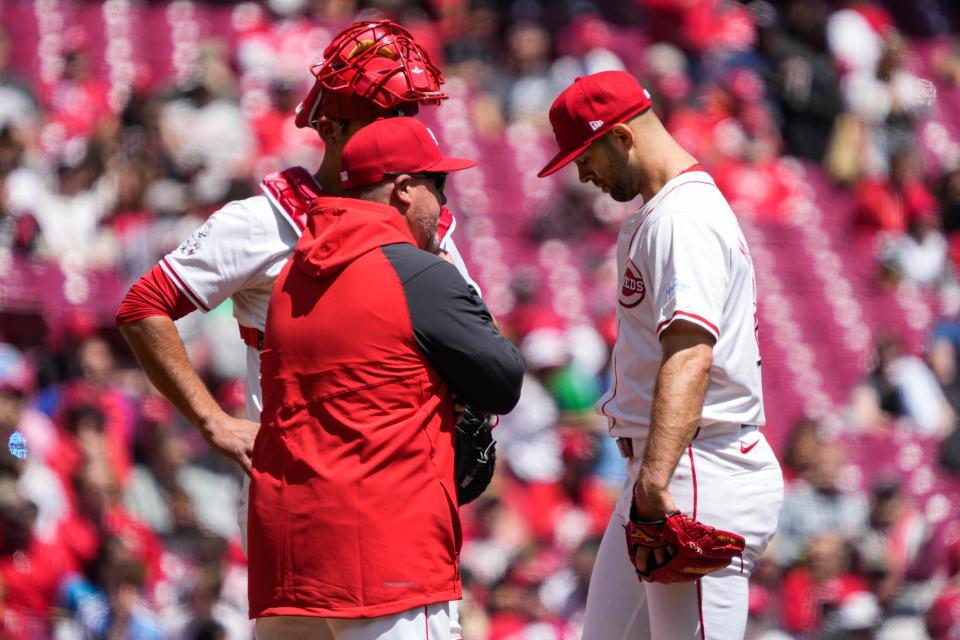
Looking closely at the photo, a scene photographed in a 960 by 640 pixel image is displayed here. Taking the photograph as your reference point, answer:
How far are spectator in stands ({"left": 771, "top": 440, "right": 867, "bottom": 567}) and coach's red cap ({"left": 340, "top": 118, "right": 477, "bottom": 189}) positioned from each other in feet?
17.7

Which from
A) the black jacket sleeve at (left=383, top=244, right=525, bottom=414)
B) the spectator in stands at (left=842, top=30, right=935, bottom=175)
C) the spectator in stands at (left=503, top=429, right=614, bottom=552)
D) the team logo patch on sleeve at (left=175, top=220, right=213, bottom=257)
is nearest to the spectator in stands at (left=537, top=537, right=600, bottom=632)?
the spectator in stands at (left=503, top=429, right=614, bottom=552)

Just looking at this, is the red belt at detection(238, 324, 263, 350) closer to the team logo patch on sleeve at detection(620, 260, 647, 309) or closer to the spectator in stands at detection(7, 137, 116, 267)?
the team logo patch on sleeve at detection(620, 260, 647, 309)

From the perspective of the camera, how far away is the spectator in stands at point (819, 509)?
841 cm

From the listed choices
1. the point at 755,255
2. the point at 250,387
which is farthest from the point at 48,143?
the point at 250,387

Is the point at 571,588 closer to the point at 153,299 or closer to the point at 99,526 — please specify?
the point at 99,526

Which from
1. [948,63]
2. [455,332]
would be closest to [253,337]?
[455,332]

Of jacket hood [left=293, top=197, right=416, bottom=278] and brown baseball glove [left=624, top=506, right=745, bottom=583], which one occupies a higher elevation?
jacket hood [left=293, top=197, right=416, bottom=278]

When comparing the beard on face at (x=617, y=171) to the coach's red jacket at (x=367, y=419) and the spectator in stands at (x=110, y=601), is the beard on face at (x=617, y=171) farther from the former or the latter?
the spectator in stands at (x=110, y=601)

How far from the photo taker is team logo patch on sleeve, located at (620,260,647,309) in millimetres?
3719

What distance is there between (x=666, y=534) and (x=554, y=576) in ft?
13.7

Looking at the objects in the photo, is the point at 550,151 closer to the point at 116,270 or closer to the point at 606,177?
the point at 116,270

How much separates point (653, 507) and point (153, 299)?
4.35 ft

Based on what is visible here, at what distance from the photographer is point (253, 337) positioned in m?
3.89

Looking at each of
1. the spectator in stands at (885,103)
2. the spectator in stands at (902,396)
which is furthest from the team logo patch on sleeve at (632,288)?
the spectator in stands at (885,103)
